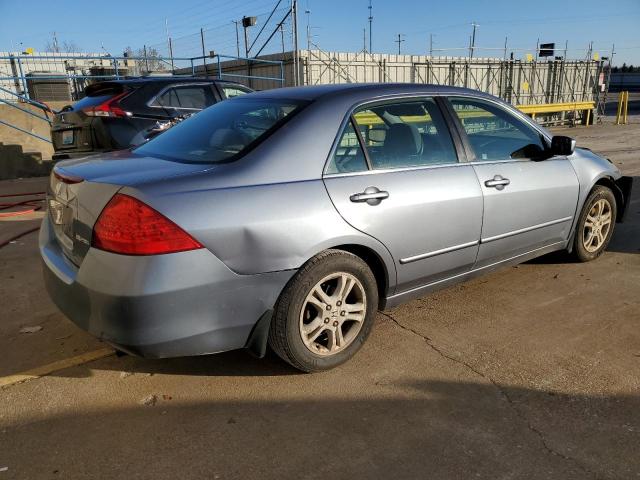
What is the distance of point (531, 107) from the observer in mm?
20016

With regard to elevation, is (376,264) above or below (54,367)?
above

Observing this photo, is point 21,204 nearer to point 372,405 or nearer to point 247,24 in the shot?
point 372,405

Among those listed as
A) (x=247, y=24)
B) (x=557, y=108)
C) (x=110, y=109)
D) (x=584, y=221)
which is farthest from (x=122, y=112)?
(x=557, y=108)

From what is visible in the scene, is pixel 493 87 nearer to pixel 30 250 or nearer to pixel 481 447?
pixel 30 250

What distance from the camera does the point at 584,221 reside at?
459cm

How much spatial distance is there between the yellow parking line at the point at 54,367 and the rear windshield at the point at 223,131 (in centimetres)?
127

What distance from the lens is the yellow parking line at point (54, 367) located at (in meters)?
2.99

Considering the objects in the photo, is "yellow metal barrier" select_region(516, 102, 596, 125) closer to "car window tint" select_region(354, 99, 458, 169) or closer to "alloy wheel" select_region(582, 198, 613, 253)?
"alloy wheel" select_region(582, 198, 613, 253)

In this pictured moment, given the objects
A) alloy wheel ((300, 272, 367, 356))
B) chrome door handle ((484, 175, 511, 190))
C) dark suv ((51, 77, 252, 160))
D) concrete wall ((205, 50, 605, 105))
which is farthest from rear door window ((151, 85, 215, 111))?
concrete wall ((205, 50, 605, 105))

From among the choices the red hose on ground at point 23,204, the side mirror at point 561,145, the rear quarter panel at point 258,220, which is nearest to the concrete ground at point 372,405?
the rear quarter panel at point 258,220

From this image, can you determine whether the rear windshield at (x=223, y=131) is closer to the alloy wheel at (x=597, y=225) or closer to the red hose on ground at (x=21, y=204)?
the alloy wheel at (x=597, y=225)

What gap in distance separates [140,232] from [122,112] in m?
5.58

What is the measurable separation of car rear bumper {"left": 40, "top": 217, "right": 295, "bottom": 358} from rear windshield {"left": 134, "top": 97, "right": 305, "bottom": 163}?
A: 673mm

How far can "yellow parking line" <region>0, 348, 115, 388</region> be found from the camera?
2.99 m
